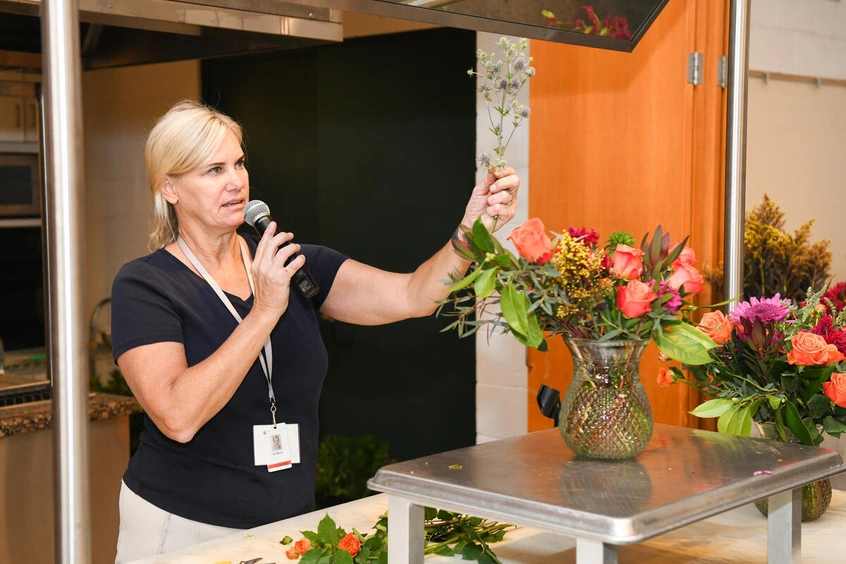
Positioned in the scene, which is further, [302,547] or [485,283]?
[302,547]

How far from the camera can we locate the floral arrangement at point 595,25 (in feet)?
5.01

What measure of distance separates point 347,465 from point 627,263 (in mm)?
2908

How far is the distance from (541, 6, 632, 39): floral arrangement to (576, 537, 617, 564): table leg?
32.8 inches

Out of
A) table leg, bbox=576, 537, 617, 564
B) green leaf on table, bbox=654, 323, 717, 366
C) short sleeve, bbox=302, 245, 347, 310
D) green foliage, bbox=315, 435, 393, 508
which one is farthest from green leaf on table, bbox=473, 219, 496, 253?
green foliage, bbox=315, 435, 393, 508

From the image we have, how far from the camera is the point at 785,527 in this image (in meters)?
1.31

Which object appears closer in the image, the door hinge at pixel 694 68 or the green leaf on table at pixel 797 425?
the green leaf on table at pixel 797 425

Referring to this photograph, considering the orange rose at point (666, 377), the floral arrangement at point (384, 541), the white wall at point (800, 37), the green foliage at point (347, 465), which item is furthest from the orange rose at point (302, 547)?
the green foliage at point (347, 465)

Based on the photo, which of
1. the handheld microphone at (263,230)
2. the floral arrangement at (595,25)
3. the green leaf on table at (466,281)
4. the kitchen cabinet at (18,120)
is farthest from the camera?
the kitchen cabinet at (18,120)

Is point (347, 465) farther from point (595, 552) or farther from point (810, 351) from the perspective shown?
point (595, 552)

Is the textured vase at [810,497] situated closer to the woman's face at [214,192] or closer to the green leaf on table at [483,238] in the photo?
the green leaf on table at [483,238]

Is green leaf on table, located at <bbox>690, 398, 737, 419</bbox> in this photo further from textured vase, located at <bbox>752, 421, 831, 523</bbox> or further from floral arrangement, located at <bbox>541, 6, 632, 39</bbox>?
floral arrangement, located at <bbox>541, 6, 632, 39</bbox>

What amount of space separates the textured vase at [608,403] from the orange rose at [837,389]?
0.44 metres

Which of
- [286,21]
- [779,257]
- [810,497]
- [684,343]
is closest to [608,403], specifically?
[684,343]

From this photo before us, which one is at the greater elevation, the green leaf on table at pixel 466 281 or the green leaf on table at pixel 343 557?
the green leaf on table at pixel 466 281
